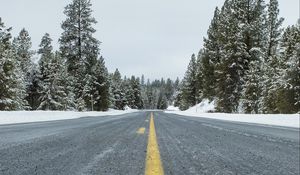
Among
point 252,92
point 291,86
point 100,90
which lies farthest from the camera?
point 100,90

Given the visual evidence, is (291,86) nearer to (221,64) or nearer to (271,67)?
→ (271,67)

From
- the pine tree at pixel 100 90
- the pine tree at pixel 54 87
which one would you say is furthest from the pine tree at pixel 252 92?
the pine tree at pixel 100 90

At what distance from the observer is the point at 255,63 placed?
35.3 meters

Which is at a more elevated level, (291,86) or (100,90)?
(100,90)

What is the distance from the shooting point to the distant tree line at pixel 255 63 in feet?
88.2

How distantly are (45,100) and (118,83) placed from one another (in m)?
47.5

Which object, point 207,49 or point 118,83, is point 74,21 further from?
point 118,83

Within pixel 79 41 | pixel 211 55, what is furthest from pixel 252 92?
pixel 79 41

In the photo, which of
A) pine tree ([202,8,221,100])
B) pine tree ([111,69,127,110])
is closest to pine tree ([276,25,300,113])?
pine tree ([202,8,221,100])

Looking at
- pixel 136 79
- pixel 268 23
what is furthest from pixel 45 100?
pixel 136 79

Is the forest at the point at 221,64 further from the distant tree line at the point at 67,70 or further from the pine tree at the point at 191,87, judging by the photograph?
the pine tree at the point at 191,87

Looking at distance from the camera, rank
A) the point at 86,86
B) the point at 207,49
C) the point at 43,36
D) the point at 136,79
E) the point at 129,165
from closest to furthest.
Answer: the point at 129,165, the point at 86,86, the point at 207,49, the point at 43,36, the point at 136,79

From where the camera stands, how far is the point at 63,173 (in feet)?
6.30

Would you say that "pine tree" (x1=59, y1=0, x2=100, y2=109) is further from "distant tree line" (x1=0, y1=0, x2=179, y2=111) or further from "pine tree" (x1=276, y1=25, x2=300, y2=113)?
"pine tree" (x1=276, y1=25, x2=300, y2=113)
